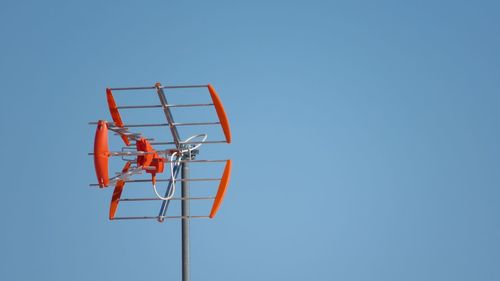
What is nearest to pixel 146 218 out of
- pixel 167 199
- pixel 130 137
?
pixel 167 199

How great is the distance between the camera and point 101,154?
19.1ft

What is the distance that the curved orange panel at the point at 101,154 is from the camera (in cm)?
581

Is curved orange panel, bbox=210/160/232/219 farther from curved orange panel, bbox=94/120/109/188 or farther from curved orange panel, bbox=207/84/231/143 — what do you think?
curved orange panel, bbox=94/120/109/188

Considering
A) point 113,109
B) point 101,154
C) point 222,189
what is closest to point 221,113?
point 222,189

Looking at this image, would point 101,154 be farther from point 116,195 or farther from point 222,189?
point 222,189

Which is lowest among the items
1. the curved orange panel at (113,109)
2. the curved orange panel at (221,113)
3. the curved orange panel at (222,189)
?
the curved orange panel at (222,189)

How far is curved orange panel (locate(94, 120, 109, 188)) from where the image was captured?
581 centimetres

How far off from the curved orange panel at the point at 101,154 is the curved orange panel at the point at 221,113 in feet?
3.02

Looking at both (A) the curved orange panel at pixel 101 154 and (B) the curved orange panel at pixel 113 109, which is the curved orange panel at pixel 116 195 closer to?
(B) the curved orange panel at pixel 113 109

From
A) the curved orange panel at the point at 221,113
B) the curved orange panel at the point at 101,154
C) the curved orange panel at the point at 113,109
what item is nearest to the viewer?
the curved orange panel at the point at 101,154

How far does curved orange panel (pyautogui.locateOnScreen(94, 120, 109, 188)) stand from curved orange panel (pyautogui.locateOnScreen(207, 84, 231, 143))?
3.02ft

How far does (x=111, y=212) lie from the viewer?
6.50 metres

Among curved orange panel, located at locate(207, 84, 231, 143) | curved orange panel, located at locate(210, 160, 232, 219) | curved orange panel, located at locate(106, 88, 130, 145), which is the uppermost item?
curved orange panel, located at locate(106, 88, 130, 145)

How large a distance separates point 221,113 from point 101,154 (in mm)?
1078
